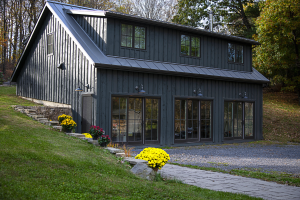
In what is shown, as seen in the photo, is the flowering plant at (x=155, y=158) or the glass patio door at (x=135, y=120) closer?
the flowering plant at (x=155, y=158)

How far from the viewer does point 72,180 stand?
5.09 metres

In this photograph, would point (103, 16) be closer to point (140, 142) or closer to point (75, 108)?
point (75, 108)

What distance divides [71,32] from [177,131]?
6664 mm

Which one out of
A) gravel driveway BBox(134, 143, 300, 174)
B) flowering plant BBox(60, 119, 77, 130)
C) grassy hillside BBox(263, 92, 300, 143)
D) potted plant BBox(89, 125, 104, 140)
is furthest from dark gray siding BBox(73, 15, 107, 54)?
grassy hillside BBox(263, 92, 300, 143)

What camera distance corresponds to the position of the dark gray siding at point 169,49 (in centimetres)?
1304

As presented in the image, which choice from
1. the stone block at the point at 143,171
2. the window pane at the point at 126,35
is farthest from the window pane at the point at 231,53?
the stone block at the point at 143,171

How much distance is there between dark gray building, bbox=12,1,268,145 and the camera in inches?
499

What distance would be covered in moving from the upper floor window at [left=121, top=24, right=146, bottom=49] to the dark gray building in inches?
1.7

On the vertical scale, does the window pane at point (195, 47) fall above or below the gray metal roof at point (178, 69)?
above

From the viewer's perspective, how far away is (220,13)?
29.8m

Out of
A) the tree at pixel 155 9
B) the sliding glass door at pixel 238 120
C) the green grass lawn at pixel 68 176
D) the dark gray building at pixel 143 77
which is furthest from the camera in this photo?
the tree at pixel 155 9

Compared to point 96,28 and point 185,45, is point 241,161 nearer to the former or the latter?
point 185,45

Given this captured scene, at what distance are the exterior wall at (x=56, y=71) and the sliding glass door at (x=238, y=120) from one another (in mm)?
7902

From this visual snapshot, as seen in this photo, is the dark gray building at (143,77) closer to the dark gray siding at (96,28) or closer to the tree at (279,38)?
the dark gray siding at (96,28)
